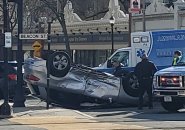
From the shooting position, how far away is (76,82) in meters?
20.7

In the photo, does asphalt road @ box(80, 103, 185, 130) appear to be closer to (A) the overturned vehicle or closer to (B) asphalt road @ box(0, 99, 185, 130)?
(B) asphalt road @ box(0, 99, 185, 130)

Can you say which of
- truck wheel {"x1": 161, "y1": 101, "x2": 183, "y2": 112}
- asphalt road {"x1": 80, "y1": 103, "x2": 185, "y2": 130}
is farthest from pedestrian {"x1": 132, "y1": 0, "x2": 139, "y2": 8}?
truck wheel {"x1": 161, "y1": 101, "x2": 183, "y2": 112}

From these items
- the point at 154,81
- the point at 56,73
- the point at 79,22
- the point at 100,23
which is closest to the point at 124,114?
the point at 154,81

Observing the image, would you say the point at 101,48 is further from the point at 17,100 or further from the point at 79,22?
the point at 17,100

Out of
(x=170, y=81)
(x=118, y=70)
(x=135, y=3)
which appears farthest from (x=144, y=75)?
(x=135, y=3)

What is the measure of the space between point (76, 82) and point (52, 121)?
12.9ft

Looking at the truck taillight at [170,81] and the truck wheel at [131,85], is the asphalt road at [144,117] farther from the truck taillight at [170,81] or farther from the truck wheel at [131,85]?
the truck taillight at [170,81]

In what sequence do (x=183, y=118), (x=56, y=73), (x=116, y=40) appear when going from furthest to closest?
(x=116, y=40) < (x=56, y=73) < (x=183, y=118)

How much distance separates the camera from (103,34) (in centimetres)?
4978

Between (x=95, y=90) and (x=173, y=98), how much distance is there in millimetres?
3136

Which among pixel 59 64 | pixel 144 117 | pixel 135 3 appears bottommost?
pixel 144 117

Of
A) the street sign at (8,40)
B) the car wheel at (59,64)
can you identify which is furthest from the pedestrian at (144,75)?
the street sign at (8,40)

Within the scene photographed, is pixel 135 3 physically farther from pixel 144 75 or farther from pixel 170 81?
pixel 170 81

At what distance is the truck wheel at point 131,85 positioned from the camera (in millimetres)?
20969
